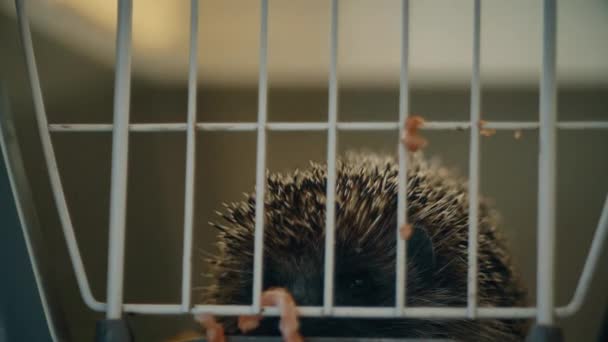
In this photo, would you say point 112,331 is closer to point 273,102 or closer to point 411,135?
point 411,135

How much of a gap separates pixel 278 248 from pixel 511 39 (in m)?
1.00

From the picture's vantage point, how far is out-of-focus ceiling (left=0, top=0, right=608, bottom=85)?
177 cm

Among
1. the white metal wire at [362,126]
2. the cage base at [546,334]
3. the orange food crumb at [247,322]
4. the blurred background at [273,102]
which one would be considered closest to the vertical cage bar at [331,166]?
the white metal wire at [362,126]

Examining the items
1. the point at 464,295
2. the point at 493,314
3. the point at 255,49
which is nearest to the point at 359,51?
the point at 255,49

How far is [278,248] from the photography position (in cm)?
156

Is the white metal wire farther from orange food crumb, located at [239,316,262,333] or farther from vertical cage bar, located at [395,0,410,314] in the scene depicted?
orange food crumb, located at [239,316,262,333]

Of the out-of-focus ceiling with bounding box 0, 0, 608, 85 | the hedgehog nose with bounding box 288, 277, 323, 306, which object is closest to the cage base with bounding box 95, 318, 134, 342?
the hedgehog nose with bounding box 288, 277, 323, 306

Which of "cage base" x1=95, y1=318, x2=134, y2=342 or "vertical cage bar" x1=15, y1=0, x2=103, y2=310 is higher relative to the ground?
"vertical cage bar" x1=15, y1=0, x2=103, y2=310

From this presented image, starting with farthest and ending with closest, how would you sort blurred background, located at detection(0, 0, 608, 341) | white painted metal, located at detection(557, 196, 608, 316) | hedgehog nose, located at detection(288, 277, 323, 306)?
blurred background, located at detection(0, 0, 608, 341)
hedgehog nose, located at detection(288, 277, 323, 306)
white painted metal, located at detection(557, 196, 608, 316)

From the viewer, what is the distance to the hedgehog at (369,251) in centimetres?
148

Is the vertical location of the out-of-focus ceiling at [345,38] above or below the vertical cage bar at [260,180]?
above

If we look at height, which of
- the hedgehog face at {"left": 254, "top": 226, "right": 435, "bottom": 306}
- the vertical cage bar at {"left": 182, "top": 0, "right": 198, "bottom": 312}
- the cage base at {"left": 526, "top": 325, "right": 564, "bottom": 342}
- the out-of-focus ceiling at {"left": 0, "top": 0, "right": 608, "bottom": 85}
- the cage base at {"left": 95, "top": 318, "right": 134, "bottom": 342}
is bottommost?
the cage base at {"left": 95, "top": 318, "right": 134, "bottom": 342}

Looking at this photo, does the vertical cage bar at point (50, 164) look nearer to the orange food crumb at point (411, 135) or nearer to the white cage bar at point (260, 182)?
the white cage bar at point (260, 182)

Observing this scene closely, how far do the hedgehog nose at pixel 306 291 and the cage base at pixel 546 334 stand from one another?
493 millimetres
